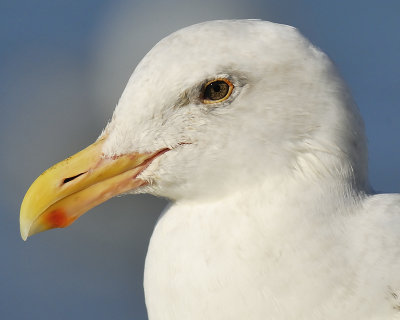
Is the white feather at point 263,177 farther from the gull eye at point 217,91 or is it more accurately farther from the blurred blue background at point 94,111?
the blurred blue background at point 94,111

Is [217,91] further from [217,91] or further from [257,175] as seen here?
[257,175]

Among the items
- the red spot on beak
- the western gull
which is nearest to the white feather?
the western gull

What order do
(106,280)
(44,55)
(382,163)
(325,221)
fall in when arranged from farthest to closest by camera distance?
1. (44,55)
2. (382,163)
3. (106,280)
4. (325,221)

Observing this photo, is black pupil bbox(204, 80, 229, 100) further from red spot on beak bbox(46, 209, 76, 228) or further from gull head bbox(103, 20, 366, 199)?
red spot on beak bbox(46, 209, 76, 228)

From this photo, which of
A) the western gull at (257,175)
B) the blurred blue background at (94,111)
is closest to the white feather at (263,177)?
the western gull at (257,175)

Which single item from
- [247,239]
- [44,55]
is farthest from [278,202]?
[44,55]

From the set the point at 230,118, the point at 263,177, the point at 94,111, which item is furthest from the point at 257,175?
the point at 94,111

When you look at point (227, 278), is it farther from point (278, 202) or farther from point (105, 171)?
point (105, 171)
